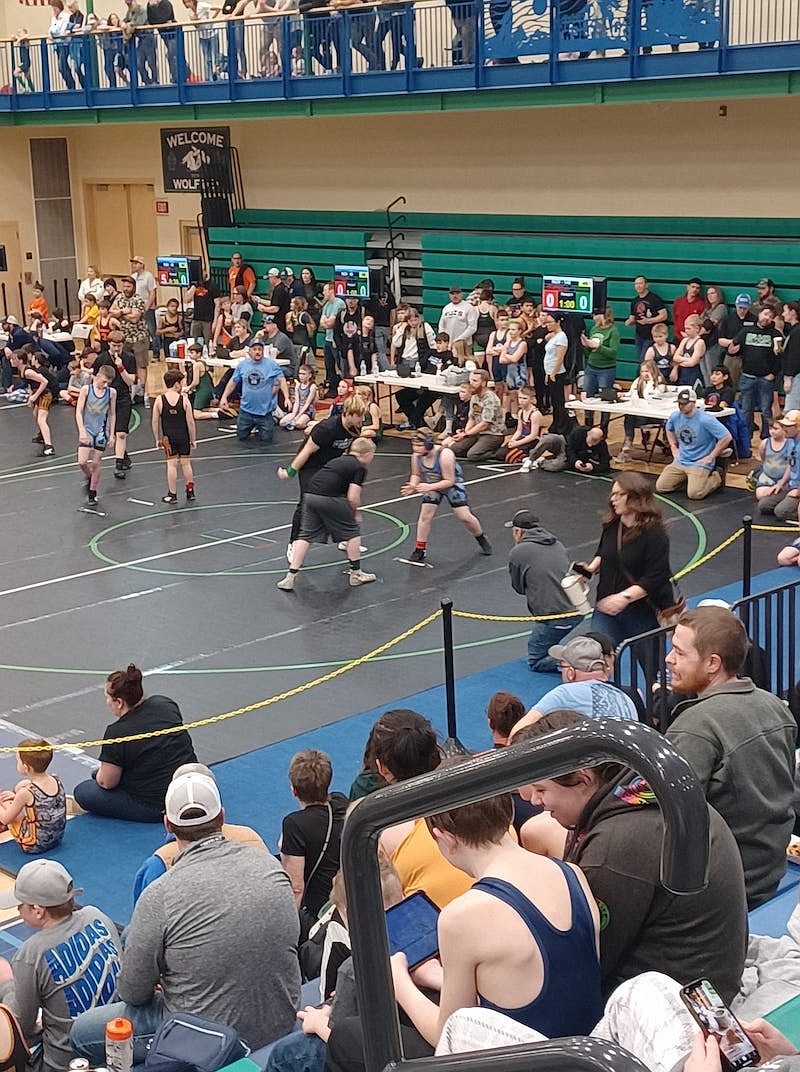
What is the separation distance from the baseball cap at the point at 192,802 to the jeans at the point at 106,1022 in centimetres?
66

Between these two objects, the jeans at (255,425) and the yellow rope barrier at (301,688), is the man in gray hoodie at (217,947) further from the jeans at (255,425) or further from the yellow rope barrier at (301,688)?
the jeans at (255,425)

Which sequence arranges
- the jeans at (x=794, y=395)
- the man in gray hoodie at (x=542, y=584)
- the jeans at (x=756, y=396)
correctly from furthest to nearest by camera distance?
the jeans at (x=756, y=396) < the jeans at (x=794, y=395) < the man in gray hoodie at (x=542, y=584)

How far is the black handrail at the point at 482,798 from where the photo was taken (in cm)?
142

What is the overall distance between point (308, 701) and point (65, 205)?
2912 cm

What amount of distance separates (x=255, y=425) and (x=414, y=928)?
1796cm

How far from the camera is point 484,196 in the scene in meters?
27.3

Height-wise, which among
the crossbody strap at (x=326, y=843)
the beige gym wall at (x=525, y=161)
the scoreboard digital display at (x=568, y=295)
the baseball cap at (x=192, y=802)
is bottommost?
the crossbody strap at (x=326, y=843)

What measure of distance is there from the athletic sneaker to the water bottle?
30.3 feet

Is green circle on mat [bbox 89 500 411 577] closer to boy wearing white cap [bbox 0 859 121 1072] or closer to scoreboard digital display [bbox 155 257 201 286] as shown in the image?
boy wearing white cap [bbox 0 859 121 1072]

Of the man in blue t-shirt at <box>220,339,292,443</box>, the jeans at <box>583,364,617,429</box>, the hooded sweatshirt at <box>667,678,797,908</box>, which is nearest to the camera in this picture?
the hooded sweatshirt at <box>667,678,797,908</box>

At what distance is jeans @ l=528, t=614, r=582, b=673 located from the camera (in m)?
11.3

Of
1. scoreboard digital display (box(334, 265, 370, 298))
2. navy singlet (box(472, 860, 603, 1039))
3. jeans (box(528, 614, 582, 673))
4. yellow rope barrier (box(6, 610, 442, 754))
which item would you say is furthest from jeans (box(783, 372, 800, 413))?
navy singlet (box(472, 860, 603, 1039))

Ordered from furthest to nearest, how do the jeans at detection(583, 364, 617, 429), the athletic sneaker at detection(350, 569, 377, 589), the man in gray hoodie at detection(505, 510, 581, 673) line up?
the jeans at detection(583, 364, 617, 429), the athletic sneaker at detection(350, 569, 377, 589), the man in gray hoodie at detection(505, 510, 581, 673)

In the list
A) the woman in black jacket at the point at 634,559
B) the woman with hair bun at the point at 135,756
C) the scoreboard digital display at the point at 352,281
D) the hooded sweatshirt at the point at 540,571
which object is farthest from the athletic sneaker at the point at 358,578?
the scoreboard digital display at the point at 352,281
